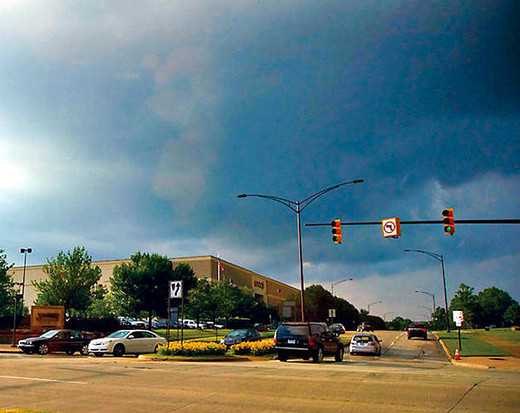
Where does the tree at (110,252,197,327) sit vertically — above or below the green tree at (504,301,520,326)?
above

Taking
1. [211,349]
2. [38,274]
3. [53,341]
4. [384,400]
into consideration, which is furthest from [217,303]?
[384,400]

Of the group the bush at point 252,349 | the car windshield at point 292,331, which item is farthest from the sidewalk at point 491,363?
the bush at point 252,349

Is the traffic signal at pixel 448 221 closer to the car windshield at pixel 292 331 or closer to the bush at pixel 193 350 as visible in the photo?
the car windshield at pixel 292 331

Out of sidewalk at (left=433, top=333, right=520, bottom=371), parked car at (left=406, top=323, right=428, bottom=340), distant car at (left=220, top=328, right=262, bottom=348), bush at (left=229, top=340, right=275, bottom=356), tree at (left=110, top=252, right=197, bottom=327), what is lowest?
sidewalk at (left=433, top=333, right=520, bottom=371)

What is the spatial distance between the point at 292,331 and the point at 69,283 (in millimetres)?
41084

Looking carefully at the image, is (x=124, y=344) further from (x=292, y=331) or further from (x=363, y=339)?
(x=363, y=339)

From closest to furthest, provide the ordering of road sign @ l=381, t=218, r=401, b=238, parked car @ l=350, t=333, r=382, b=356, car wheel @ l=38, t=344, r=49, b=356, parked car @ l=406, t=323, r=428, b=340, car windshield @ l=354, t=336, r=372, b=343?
road sign @ l=381, t=218, r=401, b=238 → car wheel @ l=38, t=344, r=49, b=356 → parked car @ l=350, t=333, r=382, b=356 → car windshield @ l=354, t=336, r=372, b=343 → parked car @ l=406, t=323, r=428, b=340

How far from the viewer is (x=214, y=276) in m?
105

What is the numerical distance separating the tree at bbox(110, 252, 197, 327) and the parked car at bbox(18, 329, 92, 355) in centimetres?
3097

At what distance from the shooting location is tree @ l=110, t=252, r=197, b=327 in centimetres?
6331

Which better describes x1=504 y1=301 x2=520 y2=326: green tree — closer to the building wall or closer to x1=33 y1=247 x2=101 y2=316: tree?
the building wall

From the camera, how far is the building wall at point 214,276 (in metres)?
105

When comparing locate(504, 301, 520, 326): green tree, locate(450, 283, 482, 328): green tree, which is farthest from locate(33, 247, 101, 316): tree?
locate(504, 301, 520, 326): green tree

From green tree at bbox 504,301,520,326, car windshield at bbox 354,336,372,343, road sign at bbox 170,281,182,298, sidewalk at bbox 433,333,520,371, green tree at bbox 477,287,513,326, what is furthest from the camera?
green tree at bbox 477,287,513,326
